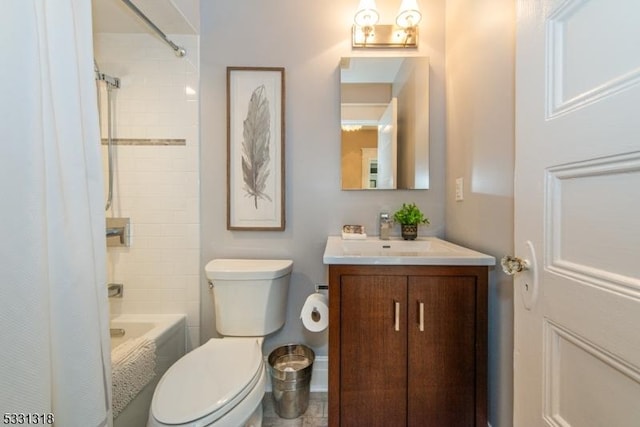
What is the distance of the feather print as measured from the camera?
5.24 feet

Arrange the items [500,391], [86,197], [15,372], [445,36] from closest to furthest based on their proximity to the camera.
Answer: [15,372] → [86,197] → [500,391] → [445,36]

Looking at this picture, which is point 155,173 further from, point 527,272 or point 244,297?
point 527,272

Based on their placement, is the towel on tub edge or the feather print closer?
the towel on tub edge

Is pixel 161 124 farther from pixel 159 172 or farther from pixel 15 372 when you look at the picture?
pixel 15 372

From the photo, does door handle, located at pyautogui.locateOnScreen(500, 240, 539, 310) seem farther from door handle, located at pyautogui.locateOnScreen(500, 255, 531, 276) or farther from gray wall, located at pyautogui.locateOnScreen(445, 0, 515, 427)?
gray wall, located at pyautogui.locateOnScreen(445, 0, 515, 427)

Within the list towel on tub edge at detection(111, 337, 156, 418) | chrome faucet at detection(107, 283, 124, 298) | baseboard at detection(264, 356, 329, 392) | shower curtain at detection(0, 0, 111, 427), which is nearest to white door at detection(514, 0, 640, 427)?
baseboard at detection(264, 356, 329, 392)

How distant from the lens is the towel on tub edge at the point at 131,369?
1.06 metres

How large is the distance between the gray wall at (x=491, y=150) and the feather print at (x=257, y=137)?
1087mm

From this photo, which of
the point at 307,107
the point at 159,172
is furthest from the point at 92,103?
the point at 307,107

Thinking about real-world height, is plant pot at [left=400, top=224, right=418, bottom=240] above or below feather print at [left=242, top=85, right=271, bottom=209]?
below

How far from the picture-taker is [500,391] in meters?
1.04

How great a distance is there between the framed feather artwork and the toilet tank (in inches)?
13.8

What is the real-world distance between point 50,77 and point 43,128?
0.13 meters

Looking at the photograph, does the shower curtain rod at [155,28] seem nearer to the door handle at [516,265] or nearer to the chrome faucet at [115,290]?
the chrome faucet at [115,290]
